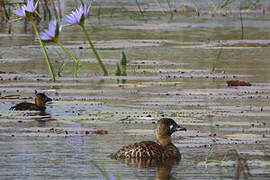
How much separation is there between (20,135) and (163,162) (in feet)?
4.23

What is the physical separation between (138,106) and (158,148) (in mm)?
1993

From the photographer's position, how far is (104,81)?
11.2 meters

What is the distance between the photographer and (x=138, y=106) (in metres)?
9.05

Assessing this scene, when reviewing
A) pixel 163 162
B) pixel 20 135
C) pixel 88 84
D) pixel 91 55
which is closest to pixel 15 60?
pixel 91 55

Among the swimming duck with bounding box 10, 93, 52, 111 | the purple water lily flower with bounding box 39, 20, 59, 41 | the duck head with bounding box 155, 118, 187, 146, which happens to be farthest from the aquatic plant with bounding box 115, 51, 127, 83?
the duck head with bounding box 155, 118, 187, 146

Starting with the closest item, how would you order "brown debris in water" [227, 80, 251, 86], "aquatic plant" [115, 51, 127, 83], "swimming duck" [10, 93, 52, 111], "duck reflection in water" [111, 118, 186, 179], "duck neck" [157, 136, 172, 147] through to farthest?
"duck reflection in water" [111, 118, 186, 179]
"duck neck" [157, 136, 172, 147]
"swimming duck" [10, 93, 52, 111]
"brown debris in water" [227, 80, 251, 86]
"aquatic plant" [115, 51, 127, 83]

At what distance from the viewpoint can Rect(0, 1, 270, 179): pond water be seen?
6672mm

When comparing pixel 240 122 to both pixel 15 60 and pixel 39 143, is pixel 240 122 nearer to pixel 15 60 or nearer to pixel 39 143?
pixel 39 143

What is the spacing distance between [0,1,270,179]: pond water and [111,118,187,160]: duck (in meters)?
0.08

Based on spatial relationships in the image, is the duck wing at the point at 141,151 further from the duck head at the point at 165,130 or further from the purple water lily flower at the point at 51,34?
the purple water lily flower at the point at 51,34

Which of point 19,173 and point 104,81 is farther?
point 104,81

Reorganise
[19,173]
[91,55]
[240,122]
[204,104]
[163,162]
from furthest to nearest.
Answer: [91,55] → [204,104] → [240,122] → [163,162] → [19,173]

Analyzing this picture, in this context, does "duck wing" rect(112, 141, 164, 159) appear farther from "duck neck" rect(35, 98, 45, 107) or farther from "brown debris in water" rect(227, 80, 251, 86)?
"brown debris in water" rect(227, 80, 251, 86)

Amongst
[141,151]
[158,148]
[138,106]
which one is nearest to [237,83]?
[138,106]
